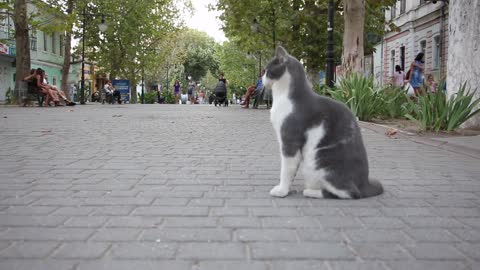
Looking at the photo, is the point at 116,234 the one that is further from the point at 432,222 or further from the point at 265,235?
the point at 432,222

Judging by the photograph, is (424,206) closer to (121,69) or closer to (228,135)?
(228,135)

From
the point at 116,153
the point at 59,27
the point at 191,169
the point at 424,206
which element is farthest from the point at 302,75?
the point at 59,27

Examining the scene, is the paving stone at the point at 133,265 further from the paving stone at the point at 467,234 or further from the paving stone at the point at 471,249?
the paving stone at the point at 467,234

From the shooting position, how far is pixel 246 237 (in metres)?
2.99

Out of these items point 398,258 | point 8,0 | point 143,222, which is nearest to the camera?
point 398,258

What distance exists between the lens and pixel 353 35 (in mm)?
16016

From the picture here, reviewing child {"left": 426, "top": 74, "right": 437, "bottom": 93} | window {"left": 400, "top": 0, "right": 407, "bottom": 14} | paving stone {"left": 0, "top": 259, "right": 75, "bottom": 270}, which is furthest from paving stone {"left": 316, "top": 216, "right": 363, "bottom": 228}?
window {"left": 400, "top": 0, "right": 407, "bottom": 14}

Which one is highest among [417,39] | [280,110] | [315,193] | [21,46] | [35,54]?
[417,39]

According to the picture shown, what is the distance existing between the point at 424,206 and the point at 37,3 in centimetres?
2247

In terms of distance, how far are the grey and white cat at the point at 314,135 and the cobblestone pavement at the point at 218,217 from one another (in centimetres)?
20

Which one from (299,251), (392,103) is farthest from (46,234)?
(392,103)

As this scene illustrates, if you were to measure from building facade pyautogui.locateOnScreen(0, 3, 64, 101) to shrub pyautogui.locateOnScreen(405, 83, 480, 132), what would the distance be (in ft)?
97.1

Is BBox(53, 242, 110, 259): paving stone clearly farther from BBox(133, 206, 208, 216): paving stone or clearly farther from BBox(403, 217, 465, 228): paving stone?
BBox(403, 217, 465, 228): paving stone

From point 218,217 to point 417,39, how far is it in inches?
1342
